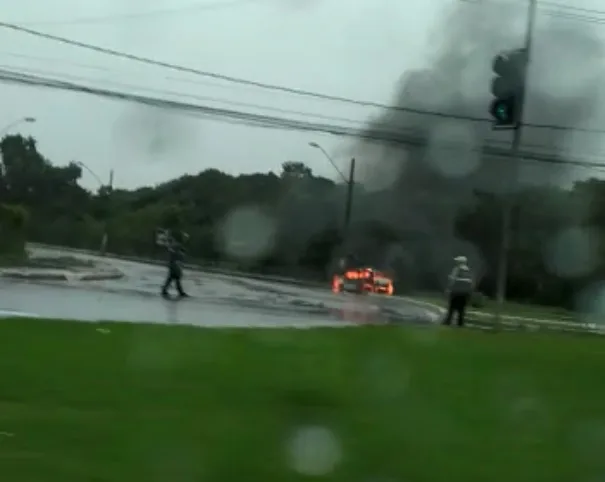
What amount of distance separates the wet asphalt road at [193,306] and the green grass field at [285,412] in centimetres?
559

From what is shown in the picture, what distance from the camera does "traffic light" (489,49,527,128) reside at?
17.1 metres

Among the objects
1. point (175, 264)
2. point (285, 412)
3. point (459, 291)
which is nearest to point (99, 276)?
point (175, 264)

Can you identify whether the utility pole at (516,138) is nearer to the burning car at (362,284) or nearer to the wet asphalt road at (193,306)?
the wet asphalt road at (193,306)

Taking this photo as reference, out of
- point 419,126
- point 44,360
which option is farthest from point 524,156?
point 44,360

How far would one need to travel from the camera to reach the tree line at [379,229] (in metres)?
43.6

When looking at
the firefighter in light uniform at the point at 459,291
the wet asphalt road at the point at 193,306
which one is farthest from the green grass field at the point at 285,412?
the firefighter in light uniform at the point at 459,291

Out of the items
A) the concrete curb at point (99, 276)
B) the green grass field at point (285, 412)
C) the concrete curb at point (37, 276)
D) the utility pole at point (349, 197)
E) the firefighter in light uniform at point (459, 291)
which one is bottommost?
the concrete curb at point (37, 276)

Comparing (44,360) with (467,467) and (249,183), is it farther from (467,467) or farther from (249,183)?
(249,183)

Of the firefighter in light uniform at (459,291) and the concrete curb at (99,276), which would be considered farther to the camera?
the concrete curb at (99,276)

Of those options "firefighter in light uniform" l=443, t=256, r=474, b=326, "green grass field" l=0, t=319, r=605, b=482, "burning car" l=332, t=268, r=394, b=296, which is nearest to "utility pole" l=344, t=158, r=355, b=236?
"burning car" l=332, t=268, r=394, b=296

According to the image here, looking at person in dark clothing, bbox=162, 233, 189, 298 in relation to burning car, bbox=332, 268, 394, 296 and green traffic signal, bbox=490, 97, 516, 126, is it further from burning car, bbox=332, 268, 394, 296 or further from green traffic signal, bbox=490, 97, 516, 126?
burning car, bbox=332, 268, 394, 296

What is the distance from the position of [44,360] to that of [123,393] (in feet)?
6.11

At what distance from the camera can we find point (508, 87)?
17.2m

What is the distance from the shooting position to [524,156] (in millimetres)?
36719
